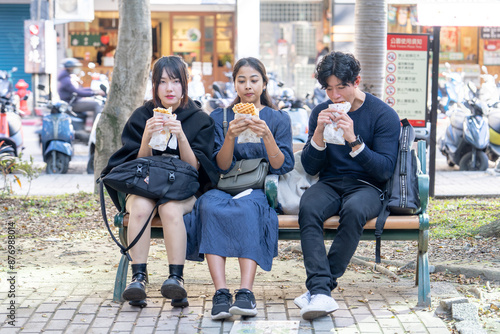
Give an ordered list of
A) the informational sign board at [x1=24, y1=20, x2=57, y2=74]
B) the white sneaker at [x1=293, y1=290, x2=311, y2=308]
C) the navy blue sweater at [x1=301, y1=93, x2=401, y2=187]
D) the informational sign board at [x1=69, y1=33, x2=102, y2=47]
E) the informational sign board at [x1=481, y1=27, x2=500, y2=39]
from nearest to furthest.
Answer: the white sneaker at [x1=293, y1=290, x2=311, y2=308] → the navy blue sweater at [x1=301, y1=93, x2=401, y2=187] → the informational sign board at [x1=24, y1=20, x2=57, y2=74] → the informational sign board at [x1=481, y1=27, x2=500, y2=39] → the informational sign board at [x1=69, y1=33, x2=102, y2=47]

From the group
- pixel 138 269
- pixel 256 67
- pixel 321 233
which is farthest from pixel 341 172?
pixel 138 269

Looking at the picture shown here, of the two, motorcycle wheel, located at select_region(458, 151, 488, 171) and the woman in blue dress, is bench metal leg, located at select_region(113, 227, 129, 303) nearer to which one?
the woman in blue dress

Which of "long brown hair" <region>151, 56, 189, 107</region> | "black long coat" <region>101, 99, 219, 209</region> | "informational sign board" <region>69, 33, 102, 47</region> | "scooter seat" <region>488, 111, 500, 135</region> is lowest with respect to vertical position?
"scooter seat" <region>488, 111, 500, 135</region>

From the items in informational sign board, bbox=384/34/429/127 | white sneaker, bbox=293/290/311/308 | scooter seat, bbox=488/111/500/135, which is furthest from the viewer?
scooter seat, bbox=488/111/500/135

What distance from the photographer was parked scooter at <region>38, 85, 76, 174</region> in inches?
392

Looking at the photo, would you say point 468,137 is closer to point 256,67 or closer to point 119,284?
point 256,67

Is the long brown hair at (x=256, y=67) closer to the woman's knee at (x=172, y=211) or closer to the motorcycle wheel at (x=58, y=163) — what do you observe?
the woman's knee at (x=172, y=211)

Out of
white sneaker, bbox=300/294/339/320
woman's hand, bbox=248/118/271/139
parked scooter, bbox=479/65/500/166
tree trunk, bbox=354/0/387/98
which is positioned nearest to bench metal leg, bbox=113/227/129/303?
woman's hand, bbox=248/118/271/139

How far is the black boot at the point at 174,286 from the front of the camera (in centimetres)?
388

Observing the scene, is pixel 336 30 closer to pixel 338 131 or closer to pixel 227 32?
pixel 227 32

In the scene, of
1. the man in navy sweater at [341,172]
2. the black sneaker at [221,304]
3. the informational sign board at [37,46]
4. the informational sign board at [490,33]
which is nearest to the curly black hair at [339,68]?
the man in navy sweater at [341,172]

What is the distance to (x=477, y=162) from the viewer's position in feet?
34.1

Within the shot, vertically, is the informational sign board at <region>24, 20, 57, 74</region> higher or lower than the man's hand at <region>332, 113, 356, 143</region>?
higher

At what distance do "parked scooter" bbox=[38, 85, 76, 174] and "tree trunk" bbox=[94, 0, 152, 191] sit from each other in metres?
2.84
